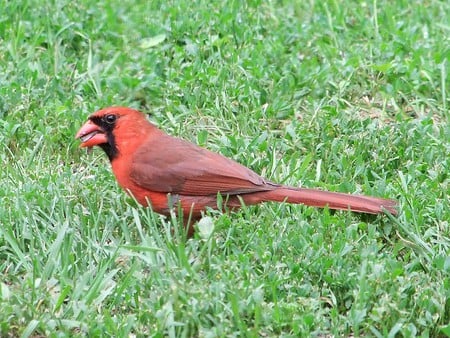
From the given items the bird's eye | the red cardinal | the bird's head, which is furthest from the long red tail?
the bird's eye

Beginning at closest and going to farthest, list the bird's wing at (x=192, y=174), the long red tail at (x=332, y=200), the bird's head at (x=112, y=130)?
the long red tail at (x=332, y=200) → the bird's wing at (x=192, y=174) → the bird's head at (x=112, y=130)

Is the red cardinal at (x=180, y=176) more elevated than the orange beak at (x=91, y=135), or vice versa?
the orange beak at (x=91, y=135)

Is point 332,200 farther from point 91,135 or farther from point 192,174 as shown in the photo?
point 91,135

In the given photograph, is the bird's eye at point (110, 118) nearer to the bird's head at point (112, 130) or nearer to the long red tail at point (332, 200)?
the bird's head at point (112, 130)

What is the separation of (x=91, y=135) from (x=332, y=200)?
118cm

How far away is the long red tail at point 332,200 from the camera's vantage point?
510 cm

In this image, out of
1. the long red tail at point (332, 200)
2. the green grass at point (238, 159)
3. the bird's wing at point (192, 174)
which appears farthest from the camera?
the bird's wing at point (192, 174)

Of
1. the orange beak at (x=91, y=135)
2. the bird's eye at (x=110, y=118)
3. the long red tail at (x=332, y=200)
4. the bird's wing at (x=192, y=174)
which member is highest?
the bird's eye at (x=110, y=118)

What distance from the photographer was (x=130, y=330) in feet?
14.1

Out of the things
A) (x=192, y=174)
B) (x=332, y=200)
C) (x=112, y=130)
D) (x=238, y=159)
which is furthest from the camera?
(x=238, y=159)

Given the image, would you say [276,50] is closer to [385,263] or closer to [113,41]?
[113,41]

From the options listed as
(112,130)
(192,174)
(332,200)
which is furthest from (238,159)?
(332,200)

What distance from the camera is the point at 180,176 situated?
5281mm

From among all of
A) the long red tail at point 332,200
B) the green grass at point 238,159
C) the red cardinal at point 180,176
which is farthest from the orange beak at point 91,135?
the long red tail at point 332,200
